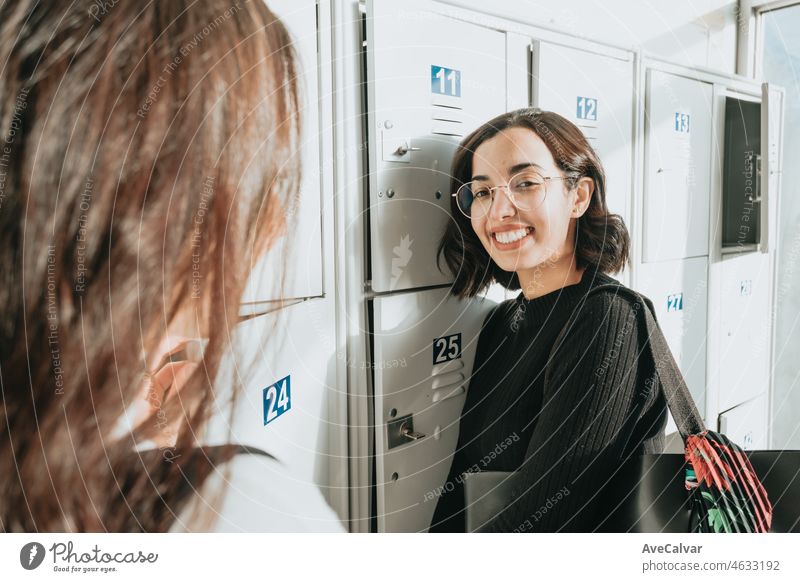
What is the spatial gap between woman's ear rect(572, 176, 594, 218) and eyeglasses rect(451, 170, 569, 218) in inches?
1.7

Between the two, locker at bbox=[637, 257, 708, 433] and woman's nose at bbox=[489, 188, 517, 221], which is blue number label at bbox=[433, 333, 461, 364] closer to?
woman's nose at bbox=[489, 188, 517, 221]

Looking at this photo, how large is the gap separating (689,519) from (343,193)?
79cm

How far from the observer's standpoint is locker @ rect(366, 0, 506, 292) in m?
0.89

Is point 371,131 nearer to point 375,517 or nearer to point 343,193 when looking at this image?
point 343,193

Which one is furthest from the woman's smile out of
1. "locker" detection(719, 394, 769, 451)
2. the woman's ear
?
"locker" detection(719, 394, 769, 451)

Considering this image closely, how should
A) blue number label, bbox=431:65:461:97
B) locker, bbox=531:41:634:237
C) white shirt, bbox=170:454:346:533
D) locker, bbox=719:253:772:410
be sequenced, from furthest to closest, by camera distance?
1. locker, bbox=719:253:772:410
2. locker, bbox=531:41:634:237
3. blue number label, bbox=431:65:461:97
4. white shirt, bbox=170:454:346:533

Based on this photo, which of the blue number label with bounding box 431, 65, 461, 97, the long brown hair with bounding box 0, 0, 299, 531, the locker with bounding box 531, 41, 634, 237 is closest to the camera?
the long brown hair with bounding box 0, 0, 299, 531

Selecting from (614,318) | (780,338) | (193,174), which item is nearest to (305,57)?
(193,174)

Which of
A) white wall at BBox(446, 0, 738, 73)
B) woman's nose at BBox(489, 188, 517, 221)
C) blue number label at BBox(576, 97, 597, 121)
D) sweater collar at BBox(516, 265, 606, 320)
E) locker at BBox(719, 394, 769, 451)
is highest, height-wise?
white wall at BBox(446, 0, 738, 73)

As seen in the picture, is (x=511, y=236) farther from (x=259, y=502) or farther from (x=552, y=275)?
(x=259, y=502)

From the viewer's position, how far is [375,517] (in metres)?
0.99

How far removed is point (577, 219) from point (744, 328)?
0.92 meters

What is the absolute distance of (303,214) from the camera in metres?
0.88

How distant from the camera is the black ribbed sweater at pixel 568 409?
87 cm
